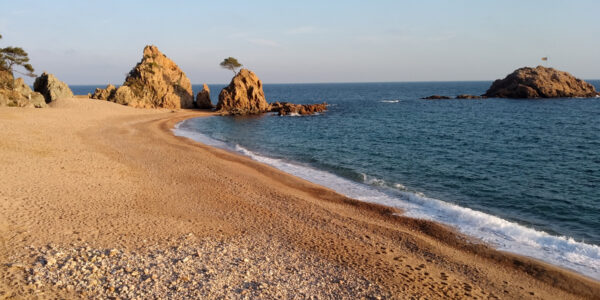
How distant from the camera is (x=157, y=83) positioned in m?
71.0

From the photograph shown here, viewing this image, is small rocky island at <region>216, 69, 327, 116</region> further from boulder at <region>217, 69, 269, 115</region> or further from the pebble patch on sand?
the pebble patch on sand

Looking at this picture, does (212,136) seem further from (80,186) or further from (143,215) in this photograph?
(143,215)

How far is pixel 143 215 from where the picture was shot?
15.8m

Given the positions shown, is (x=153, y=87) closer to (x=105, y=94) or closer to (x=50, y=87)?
(x=105, y=94)

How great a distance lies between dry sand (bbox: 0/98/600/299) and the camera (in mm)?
10469

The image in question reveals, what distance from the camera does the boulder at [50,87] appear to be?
5591 cm

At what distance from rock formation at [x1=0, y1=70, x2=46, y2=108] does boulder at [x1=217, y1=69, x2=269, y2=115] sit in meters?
30.2

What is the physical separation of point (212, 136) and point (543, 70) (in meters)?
108

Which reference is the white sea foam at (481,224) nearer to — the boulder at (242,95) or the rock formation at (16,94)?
the rock formation at (16,94)

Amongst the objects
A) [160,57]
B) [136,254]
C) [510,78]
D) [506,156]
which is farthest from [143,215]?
[510,78]

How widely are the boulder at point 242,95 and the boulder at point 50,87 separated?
26066 mm

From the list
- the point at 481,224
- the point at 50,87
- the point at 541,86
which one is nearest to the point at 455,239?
the point at 481,224

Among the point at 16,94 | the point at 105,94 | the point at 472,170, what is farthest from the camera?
the point at 105,94

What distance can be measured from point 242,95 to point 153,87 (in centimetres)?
1686
